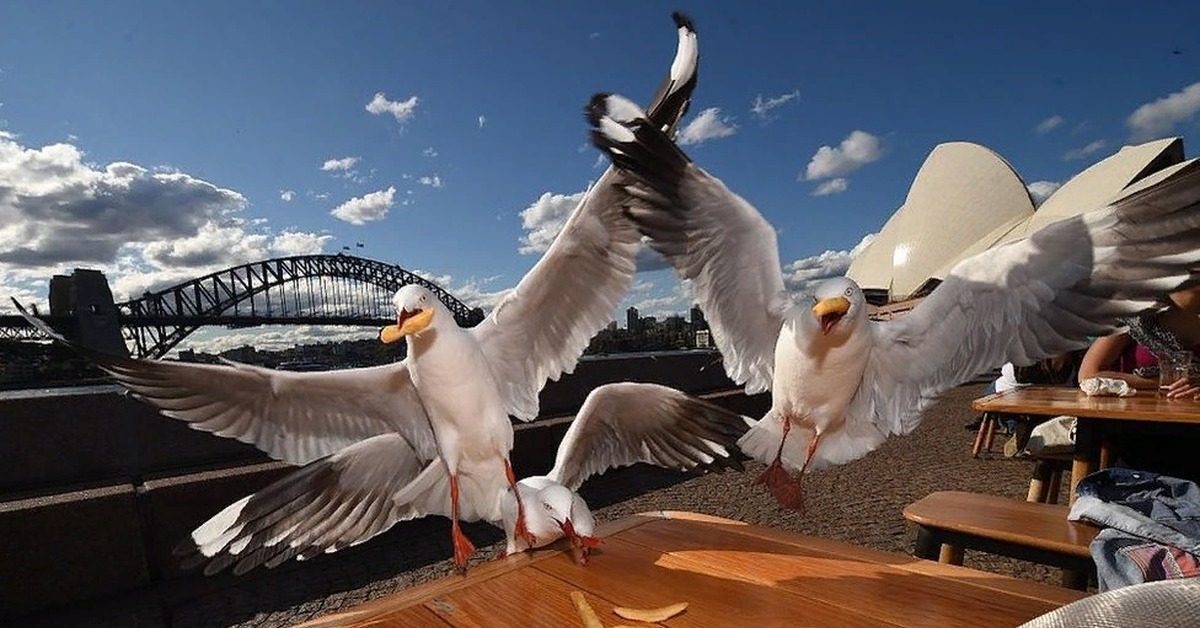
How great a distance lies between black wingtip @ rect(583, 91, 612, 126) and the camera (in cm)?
129

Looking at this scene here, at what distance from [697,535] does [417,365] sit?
2.78 ft

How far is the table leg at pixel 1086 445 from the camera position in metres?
2.89

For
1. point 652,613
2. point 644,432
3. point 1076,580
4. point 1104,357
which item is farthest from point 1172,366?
point 652,613

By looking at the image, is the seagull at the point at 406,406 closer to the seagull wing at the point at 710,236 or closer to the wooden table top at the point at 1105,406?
the seagull wing at the point at 710,236

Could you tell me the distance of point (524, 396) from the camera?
73.9 inches

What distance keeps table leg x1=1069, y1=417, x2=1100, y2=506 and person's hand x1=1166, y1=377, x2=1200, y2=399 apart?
0.55 m

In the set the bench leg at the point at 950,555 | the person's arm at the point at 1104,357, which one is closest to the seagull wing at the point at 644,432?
the bench leg at the point at 950,555

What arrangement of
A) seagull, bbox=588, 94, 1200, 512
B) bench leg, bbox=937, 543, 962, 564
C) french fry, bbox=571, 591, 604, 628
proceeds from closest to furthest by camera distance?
french fry, bbox=571, 591, 604, 628 → seagull, bbox=588, 94, 1200, 512 → bench leg, bbox=937, 543, 962, 564

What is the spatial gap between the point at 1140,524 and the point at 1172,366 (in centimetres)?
253

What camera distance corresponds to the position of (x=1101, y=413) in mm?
2557

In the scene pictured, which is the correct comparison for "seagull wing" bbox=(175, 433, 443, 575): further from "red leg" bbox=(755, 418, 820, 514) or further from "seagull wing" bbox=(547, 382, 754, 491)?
"red leg" bbox=(755, 418, 820, 514)

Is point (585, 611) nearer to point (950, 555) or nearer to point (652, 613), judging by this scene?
point (652, 613)

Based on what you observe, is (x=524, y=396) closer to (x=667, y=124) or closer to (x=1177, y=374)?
(x=667, y=124)

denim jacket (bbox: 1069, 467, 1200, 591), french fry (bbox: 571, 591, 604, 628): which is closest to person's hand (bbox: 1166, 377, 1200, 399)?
denim jacket (bbox: 1069, 467, 1200, 591)
